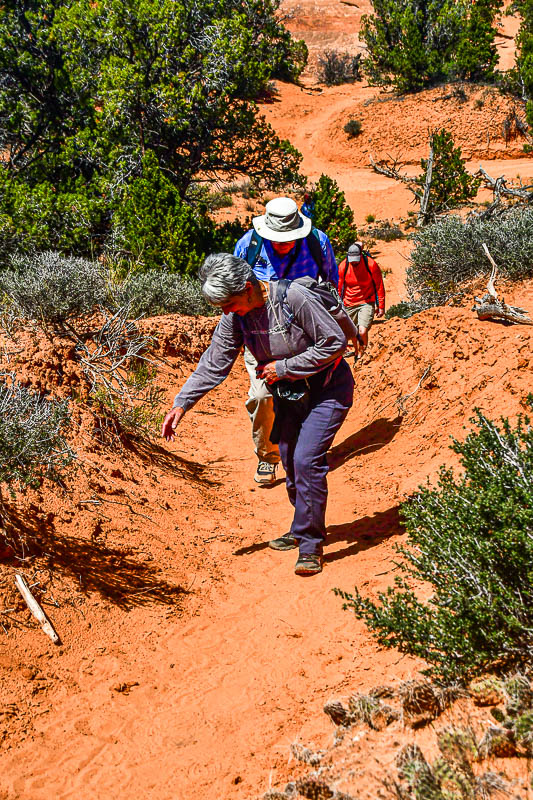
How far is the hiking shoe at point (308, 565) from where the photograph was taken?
3.90m

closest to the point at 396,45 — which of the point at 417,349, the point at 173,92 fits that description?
the point at 173,92

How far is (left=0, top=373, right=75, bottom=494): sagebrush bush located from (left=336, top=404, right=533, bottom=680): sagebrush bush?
219 centimetres

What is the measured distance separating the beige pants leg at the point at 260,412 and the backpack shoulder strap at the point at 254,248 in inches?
35.6

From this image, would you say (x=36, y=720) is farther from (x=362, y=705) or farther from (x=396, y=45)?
(x=396, y=45)

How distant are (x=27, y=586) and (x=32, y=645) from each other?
34cm

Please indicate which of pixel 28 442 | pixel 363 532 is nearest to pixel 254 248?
pixel 28 442

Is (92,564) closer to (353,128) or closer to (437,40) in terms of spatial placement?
(353,128)

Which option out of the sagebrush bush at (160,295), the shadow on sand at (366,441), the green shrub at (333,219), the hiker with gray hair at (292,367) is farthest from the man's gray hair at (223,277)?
the green shrub at (333,219)

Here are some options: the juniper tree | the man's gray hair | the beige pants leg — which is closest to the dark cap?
the beige pants leg

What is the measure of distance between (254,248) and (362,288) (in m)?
3.15

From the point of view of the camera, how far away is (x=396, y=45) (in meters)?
28.3

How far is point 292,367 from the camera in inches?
139

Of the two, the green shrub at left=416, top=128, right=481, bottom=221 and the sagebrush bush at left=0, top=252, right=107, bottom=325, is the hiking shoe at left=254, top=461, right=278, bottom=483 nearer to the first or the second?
the sagebrush bush at left=0, top=252, right=107, bottom=325

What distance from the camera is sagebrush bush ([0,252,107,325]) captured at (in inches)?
272
